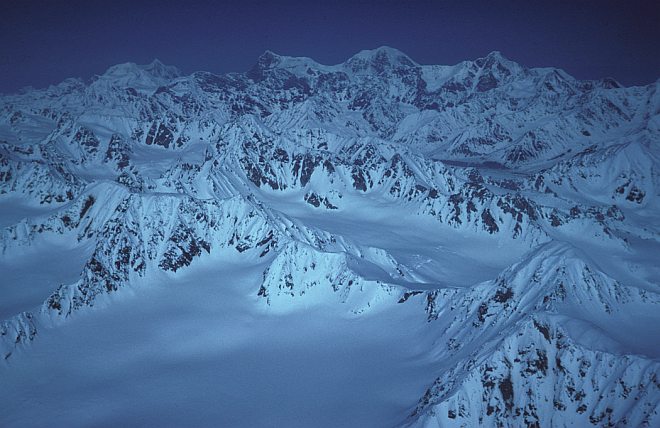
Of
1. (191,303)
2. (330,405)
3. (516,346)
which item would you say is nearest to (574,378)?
(516,346)

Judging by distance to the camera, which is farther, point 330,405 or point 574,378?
point 330,405

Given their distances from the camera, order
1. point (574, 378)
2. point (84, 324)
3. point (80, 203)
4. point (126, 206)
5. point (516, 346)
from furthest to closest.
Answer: point (80, 203) < point (126, 206) < point (84, 324) < point (516, 346) < point (574, 378)

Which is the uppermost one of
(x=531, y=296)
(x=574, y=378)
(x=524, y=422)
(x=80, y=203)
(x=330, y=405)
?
(x=80, y=203)

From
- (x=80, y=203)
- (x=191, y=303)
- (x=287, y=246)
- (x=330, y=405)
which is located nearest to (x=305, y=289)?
(x=287, y=246)

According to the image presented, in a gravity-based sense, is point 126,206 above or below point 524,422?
above

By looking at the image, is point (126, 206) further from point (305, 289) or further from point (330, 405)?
point (330, 405)

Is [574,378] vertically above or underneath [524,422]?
above

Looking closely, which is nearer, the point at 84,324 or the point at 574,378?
the point at 574,378

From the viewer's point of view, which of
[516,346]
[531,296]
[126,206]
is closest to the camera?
[516,346]

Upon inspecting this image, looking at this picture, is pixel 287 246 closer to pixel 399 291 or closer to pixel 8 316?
pixel 399 291
